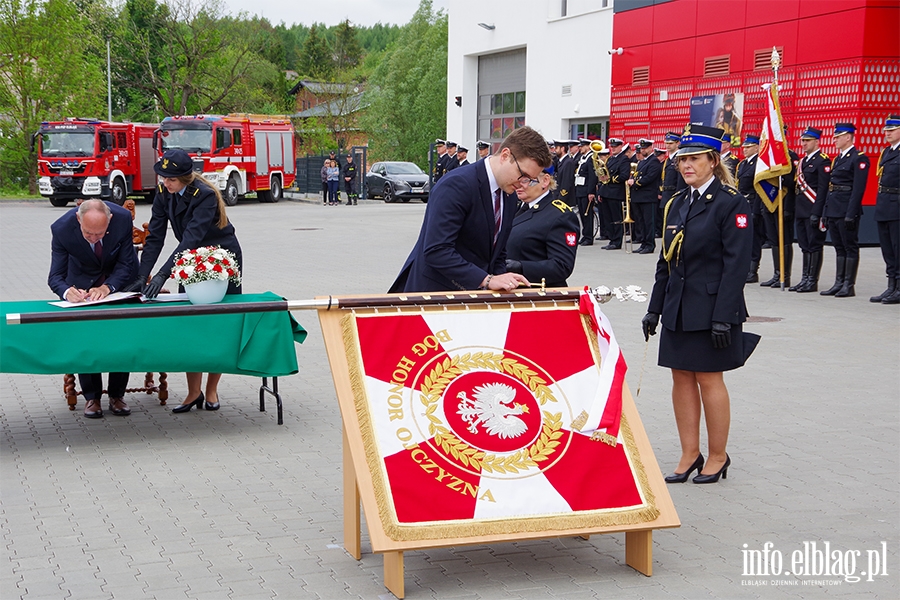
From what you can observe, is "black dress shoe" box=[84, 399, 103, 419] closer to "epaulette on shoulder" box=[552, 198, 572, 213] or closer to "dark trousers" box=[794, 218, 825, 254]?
"epaulette on shoulder" box=[552, 198, 572, 213]

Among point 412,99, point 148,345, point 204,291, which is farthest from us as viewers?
point 412,99

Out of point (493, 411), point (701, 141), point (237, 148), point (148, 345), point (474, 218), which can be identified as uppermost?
Answer: point (701, 141)

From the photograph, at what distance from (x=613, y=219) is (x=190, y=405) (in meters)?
14.9

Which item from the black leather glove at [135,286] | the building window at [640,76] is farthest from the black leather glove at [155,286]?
the building window at [640,76]

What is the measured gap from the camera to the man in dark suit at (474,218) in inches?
187

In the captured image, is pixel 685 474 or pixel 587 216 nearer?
pixel 685 474

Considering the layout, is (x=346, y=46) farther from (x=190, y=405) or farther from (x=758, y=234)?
(x=190, y=405)

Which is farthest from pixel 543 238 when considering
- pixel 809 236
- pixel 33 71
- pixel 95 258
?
pixel 33 71

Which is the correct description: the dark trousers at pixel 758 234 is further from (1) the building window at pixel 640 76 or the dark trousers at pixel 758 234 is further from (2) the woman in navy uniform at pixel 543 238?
(1) the building window at pixel 640 76

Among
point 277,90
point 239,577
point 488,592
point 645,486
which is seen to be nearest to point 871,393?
point 645,486

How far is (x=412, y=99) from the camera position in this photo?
65.5 m

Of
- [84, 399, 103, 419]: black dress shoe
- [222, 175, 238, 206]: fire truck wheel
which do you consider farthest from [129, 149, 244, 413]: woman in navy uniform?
[222, 175, 238, 206]: fire truck wheel

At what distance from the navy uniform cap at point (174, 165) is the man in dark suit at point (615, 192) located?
1436cm

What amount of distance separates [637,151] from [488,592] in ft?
57.8
